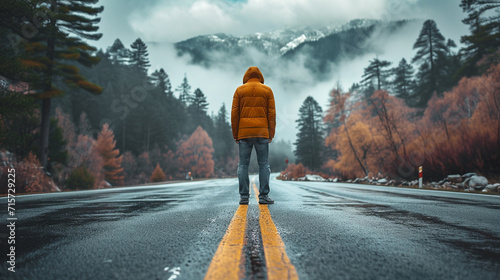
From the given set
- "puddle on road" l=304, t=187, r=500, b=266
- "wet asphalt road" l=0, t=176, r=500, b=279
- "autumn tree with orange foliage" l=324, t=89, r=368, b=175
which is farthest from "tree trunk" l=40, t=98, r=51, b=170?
"autumn tree with orange foliage" l=324, t=89, r=368, b=175

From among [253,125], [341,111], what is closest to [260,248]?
[253,125]

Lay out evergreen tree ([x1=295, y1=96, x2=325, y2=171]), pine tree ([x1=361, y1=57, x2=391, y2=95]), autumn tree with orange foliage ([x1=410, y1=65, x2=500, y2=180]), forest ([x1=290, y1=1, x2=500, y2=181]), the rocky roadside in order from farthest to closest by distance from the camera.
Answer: evergreen tree ([x1=295, y1=96, x2=325, y2=171])
pine tree ([x1=361, y1=57, x2=391, y2=95])
forest ([x1=290, y1=1, x2=500, y2=181])
autumn tree with orange foliage ([x1=410, y1=65, x2=500, y2=180])
the rocky roadside

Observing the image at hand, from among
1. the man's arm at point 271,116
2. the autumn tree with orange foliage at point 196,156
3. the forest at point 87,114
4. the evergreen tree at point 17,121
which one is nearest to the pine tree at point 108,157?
the forest at point 87,114

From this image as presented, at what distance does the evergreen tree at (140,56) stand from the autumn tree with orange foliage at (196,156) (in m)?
26.4

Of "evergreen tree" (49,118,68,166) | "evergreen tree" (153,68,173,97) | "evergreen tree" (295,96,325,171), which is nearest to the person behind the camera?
"evergreen tree" (49,118,68,166)

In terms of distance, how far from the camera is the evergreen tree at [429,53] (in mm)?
44031

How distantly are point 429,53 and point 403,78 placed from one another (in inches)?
476

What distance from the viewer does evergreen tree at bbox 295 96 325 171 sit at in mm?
58375

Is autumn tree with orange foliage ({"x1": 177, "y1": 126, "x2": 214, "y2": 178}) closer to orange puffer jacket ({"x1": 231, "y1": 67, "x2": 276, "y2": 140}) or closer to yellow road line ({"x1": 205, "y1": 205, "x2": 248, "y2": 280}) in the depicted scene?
orange puffer jacket ({"x1": 231, "y1": 67, "x2": 276, "y2": 140})

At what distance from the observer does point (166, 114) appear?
221ft

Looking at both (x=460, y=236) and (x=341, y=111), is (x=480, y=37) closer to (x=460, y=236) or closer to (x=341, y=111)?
(x=341, y=111)

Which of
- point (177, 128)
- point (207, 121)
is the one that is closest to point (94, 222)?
point (177, 128)

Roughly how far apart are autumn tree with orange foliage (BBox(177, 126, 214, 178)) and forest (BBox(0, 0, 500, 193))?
0.21m

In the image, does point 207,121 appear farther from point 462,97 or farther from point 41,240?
point 41,240
